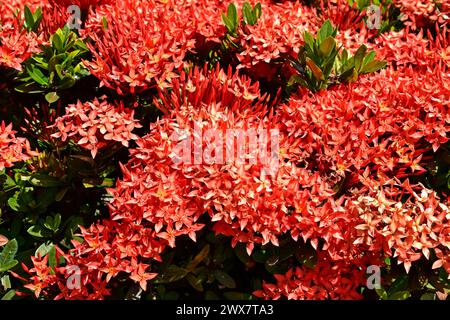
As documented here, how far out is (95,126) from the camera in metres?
2.19

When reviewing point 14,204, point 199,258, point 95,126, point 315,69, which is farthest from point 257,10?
point 14,204

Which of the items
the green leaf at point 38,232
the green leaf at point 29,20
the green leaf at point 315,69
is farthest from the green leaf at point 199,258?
the green leaf at point 29,20

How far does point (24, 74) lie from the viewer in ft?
8.23

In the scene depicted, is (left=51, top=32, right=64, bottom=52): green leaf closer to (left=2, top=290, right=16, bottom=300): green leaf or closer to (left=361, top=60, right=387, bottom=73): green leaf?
(left=2, top=290, right=16, bottom=300): green leaf

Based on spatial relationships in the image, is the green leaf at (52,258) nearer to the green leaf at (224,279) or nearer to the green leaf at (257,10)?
the green leaf at (224,279)

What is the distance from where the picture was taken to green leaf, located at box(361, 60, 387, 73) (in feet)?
8.26

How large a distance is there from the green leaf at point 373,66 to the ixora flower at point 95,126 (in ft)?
3.56

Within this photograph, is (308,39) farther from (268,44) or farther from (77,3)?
(77,3)

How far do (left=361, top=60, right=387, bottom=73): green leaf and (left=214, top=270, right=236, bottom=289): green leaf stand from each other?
114 centimetres

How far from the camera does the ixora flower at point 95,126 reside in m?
2.17

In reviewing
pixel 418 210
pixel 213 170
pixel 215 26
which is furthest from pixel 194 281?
pixel 215 26

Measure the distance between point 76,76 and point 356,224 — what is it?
1.40 meters

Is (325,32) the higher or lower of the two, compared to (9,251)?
higher

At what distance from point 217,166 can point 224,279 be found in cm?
47
